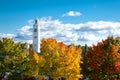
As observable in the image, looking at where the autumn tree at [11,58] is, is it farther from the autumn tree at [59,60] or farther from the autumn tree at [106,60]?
the autumn tree at [106,60]

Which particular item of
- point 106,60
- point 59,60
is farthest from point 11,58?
point 106,60

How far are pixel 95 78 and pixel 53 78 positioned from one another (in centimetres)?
A: 740

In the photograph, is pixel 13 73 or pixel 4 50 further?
pixel 4 50

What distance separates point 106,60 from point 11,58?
731 inches

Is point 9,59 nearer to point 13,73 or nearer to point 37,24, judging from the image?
point 13,73

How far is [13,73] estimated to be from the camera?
62.2 meters

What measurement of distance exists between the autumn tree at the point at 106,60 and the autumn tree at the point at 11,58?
1286cm

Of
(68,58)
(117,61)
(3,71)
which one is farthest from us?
(3,71)

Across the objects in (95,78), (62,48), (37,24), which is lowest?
(95,78)

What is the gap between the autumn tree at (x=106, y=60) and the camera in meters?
58.2

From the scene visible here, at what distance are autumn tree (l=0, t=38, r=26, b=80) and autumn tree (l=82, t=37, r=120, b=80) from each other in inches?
506

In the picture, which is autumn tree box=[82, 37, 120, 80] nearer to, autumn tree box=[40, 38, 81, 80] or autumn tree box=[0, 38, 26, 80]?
autumn tree box=[40, 38, 81, 80]

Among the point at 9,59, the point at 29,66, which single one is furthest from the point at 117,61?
the point at 9,59

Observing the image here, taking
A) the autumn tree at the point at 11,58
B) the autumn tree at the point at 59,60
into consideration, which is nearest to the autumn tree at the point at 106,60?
the autumn tree at the point at 59,60
